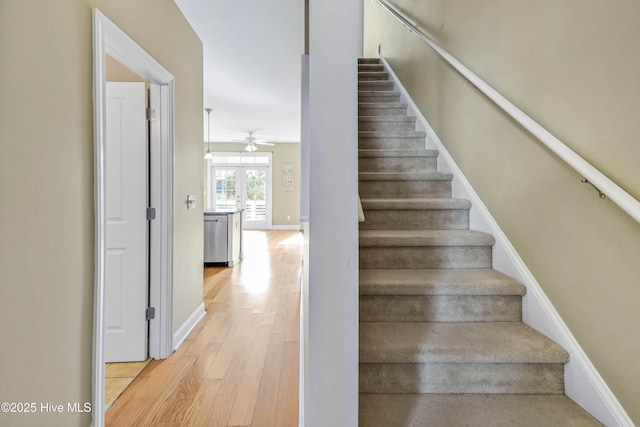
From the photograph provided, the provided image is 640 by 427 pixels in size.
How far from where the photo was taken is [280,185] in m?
9.79

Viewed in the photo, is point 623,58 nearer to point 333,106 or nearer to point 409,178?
point 333,106

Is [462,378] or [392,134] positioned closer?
[462,378]

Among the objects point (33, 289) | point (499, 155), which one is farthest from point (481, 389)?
point (33, 289)

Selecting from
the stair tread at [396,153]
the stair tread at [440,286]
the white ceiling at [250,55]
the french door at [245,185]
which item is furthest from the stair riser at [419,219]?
the french door at [245,185]

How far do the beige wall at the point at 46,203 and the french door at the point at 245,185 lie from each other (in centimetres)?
815

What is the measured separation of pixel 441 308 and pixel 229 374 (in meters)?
1.42

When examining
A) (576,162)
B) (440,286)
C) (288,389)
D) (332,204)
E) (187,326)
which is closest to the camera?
(332,204)

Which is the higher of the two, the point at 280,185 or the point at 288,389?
the point at 280,185

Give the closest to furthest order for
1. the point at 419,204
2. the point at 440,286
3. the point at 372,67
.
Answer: the point at 440,286 → the point at 419,204 → the point at 372,67

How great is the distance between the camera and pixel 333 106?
825 mm

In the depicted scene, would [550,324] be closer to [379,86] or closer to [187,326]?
[187,326]

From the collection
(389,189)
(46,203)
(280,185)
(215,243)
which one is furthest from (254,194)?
(46,203)

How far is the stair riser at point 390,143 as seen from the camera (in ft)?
8.73

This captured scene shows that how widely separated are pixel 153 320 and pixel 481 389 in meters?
2.09
